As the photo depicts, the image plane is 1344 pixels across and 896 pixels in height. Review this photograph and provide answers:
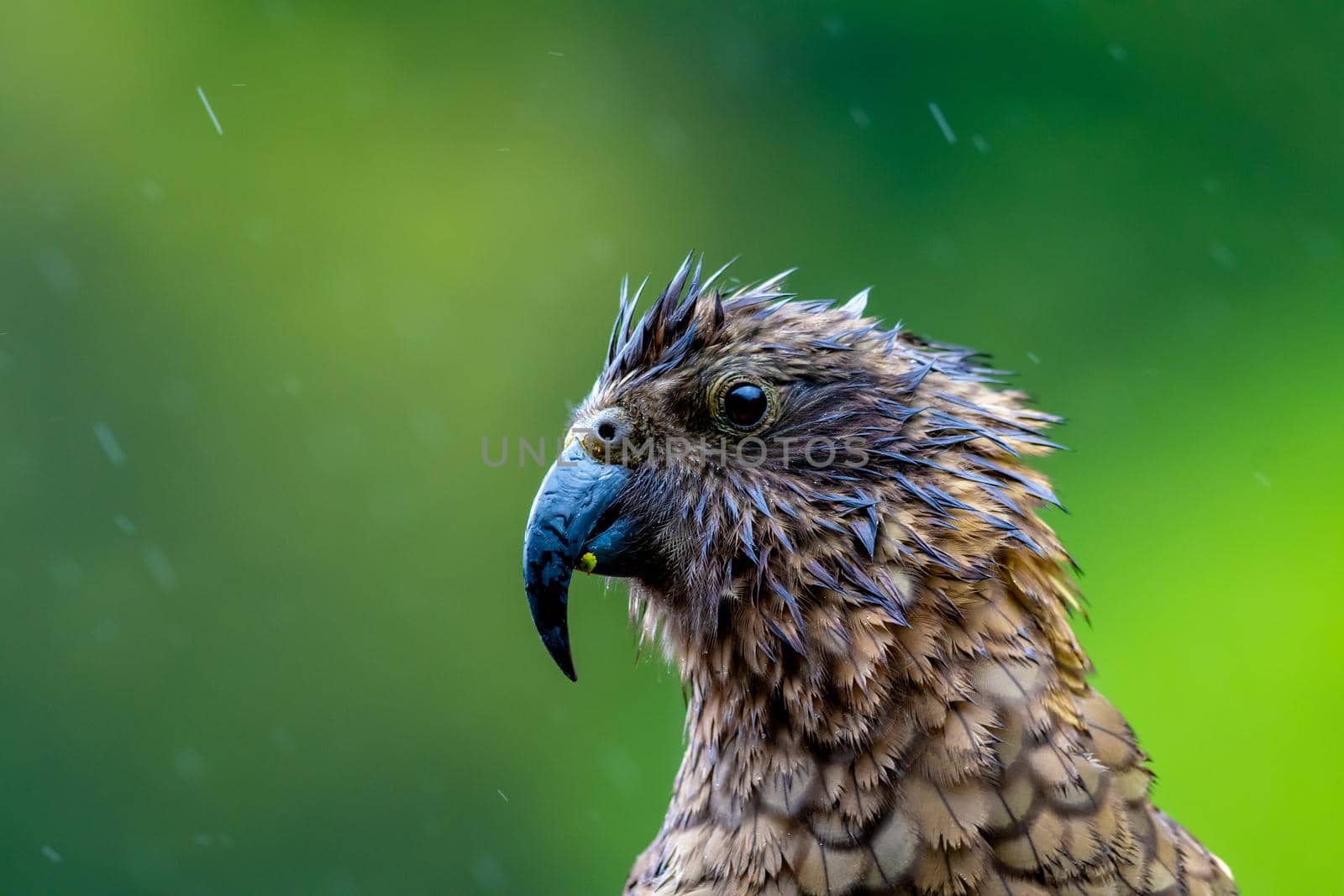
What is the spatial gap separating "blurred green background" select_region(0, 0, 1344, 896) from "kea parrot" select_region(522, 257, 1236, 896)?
309 centimetres

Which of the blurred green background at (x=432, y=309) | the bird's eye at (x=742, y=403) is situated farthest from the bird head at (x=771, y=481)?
the blurred green background at (x=432, y=309)

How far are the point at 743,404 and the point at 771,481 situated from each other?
0.52ft

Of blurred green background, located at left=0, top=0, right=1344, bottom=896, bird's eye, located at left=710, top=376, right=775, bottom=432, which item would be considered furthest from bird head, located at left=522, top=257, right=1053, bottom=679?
blurred green background, located at left=0, top=0, right=1344, bottom=896

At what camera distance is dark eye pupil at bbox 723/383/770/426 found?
2098 mm

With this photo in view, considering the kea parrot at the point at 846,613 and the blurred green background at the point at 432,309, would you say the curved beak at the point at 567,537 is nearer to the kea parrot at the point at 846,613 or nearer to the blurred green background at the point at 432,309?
the kea parrot at the point at 846,613

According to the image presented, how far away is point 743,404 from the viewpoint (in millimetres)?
2102

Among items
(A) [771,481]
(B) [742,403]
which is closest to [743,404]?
(B) [742,403]

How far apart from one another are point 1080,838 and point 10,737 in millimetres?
5887

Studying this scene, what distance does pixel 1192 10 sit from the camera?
19.3 feet

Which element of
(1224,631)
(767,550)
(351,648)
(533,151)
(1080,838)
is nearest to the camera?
(1080,838)

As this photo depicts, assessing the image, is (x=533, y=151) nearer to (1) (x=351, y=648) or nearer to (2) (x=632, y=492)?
(1) (x=351, y=648)

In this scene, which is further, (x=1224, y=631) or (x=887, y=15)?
(x=887, y=15)

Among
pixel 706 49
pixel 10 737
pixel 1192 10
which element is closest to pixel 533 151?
pixel 706 49

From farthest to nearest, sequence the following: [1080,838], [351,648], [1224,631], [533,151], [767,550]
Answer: [533,151]
[351,648]
[1224,631]
[767,550]
[1080,838]
